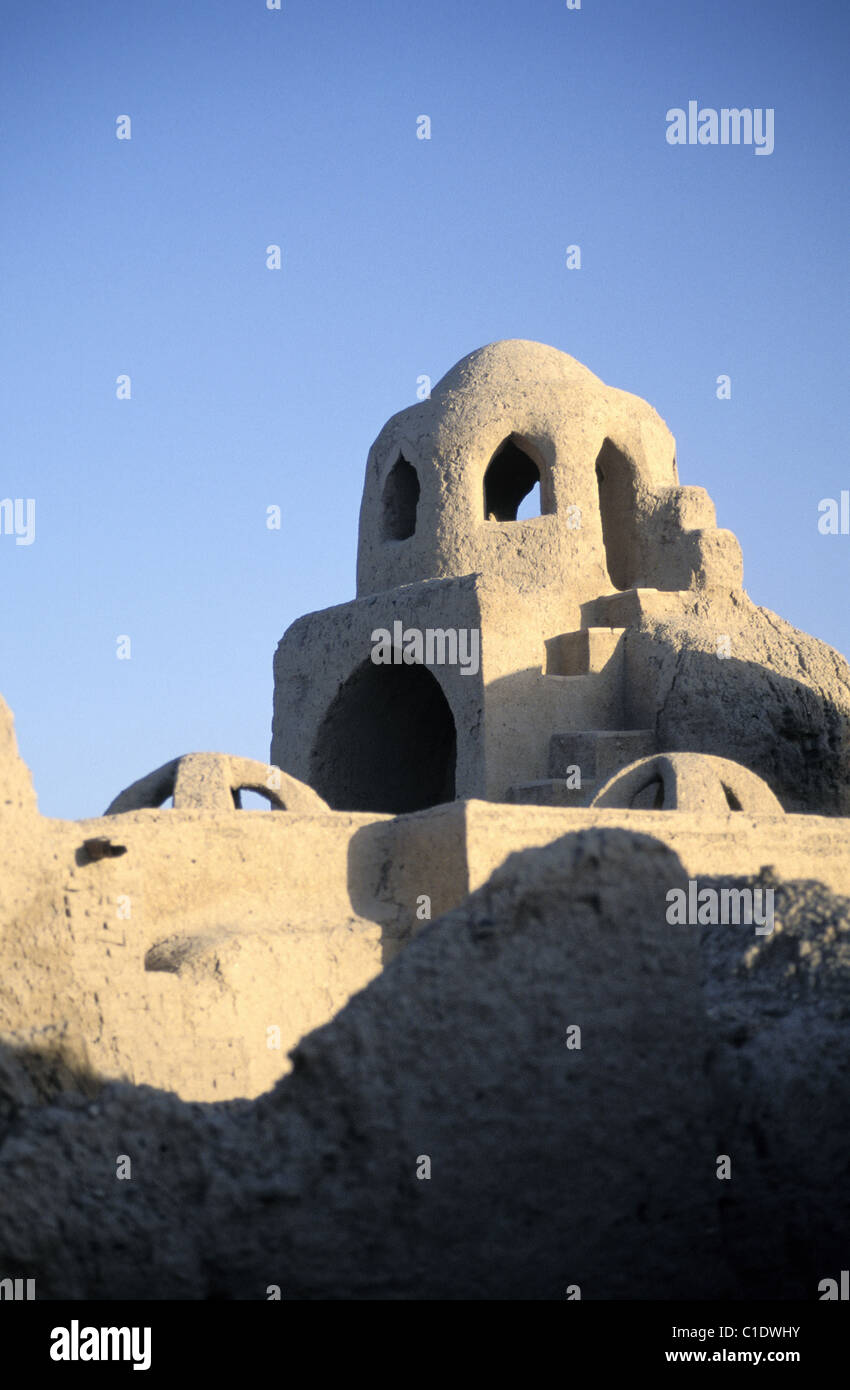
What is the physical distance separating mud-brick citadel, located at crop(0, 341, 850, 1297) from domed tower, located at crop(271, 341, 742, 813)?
33mm

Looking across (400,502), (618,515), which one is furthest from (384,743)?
(618,515)

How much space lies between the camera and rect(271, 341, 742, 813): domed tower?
1180cm

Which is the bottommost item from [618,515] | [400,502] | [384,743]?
[384,743]

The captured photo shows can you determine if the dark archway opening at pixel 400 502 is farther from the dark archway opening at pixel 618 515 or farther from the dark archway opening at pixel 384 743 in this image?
the dark archway opening at pixel 618 515

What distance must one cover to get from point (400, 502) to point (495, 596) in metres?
2.80

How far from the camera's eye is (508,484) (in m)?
16.1

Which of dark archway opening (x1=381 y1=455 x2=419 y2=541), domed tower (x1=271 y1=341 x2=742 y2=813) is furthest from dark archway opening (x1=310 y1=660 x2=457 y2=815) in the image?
dark archway opening (x1=381 y1=455 x2=419 y2=541)

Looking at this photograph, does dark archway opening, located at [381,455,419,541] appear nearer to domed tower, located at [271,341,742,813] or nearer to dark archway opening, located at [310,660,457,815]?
domed tower, located at [271,341,742,813]

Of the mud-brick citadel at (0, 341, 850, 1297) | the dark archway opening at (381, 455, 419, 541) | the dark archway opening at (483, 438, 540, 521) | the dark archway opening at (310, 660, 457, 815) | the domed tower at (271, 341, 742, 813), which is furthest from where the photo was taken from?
the dark archway opening at (483, 438, 540, 521)

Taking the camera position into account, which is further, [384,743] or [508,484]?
[508,484]

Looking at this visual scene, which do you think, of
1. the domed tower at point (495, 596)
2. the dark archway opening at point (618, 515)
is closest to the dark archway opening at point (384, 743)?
the domed tower at point (495, 596)

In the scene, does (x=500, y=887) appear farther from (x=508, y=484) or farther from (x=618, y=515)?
(x=508, y=484)

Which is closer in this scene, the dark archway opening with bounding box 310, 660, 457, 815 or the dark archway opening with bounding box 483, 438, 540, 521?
the dark archway opening with bounding box 310, 660, 457, 815

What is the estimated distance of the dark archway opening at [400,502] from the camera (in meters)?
14.3
